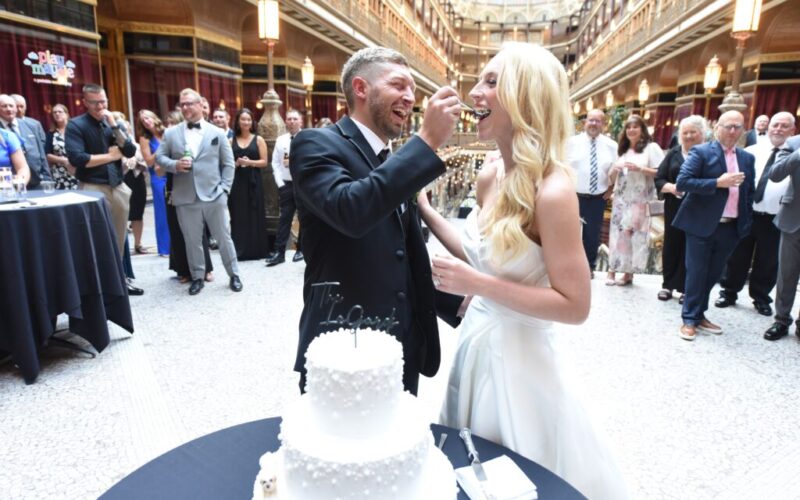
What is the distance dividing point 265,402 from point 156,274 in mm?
3266

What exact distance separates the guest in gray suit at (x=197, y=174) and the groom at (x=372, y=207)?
360 centimetres

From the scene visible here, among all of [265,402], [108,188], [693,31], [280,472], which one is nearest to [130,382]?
[265,402]

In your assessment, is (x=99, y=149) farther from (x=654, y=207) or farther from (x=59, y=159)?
(x=654, y=207)

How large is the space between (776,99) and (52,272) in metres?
14.4

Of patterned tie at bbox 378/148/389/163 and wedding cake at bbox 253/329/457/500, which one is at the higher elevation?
patterned tie at bbox 378/148/389/163

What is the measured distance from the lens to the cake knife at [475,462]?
102cm

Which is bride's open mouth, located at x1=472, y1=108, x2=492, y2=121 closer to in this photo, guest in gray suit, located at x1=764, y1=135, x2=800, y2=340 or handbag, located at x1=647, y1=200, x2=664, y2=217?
guest in gray suit, located at x1=764, y1=135, x2=800, y2=340

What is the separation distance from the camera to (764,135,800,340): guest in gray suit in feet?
13.0

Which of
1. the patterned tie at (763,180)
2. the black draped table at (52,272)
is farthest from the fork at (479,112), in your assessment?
the patterned tie at (763,180)

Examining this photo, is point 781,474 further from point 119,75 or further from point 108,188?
point 119,75

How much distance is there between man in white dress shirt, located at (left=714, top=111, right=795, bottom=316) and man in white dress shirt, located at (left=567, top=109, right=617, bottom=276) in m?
1.28

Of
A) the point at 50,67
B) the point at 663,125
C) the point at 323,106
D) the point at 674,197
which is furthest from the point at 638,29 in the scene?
the point at 50,67

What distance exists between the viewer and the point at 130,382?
128 inches

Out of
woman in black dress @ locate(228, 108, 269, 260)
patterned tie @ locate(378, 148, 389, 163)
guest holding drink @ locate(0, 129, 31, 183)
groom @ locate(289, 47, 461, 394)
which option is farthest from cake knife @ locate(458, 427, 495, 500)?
woman in black dress @ locate(228, 108, 269, 260)
